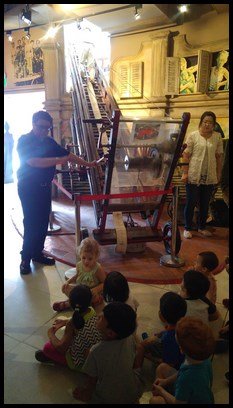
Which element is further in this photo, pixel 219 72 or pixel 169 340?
pixel 219 72

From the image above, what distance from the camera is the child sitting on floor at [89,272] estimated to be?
2.54 meters

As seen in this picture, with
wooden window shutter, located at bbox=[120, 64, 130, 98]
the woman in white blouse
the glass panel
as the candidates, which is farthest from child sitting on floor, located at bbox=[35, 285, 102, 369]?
wooden window shutter, located at bbox=[120, 64, 130, 98]

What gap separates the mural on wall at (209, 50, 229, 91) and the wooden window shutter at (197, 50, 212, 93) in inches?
4.3

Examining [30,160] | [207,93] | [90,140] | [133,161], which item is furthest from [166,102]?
[30,160]

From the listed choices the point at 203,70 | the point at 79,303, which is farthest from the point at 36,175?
the point at 203,70

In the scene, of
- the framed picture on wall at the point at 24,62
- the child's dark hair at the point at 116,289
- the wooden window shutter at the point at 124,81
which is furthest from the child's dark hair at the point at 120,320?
the framed picture on wall at the point at 24,62

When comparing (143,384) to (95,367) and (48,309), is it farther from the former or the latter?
(48,309)

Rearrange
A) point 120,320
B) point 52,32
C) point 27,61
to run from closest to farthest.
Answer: point 120,320, point 52,32, point 27,61

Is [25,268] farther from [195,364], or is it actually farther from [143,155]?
[195,364]

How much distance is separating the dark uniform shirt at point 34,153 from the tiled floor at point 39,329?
43.7 inches

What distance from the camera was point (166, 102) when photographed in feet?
22.1

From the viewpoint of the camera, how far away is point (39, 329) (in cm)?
236

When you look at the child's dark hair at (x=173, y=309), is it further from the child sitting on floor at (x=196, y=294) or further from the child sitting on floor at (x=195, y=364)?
the child sitting on floor at (x=195, y=364)

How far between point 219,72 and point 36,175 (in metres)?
4.78
